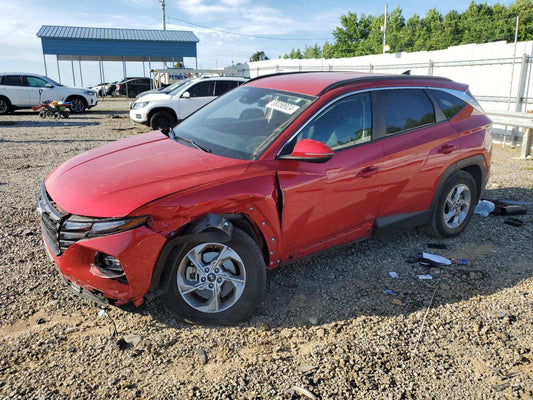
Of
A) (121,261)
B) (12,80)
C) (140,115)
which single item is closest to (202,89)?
(140,115)

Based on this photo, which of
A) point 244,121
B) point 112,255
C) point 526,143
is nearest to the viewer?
point 112,255

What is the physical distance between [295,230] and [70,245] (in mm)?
A: 1685

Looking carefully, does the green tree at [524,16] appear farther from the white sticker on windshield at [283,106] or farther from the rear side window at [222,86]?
the white sticker on windshield at [283,106]

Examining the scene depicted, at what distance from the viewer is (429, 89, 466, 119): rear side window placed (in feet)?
15.7

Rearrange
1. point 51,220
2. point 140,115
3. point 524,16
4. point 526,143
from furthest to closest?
point 524,16
point 140,115
point 526,143
point 51,220

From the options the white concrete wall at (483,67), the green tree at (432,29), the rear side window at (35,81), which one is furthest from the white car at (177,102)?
the green tree at (432,29)

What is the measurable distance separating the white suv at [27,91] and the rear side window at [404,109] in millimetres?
18424

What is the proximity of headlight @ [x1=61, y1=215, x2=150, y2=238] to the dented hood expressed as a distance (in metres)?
0.05

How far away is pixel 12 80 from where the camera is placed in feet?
60.3

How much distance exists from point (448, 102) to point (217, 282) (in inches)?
134

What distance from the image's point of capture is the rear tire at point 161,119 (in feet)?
44.3

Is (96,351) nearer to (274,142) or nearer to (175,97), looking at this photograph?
(274,142)

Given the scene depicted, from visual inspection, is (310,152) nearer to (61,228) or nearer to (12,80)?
(61,228)

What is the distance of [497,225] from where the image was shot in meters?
5.54
